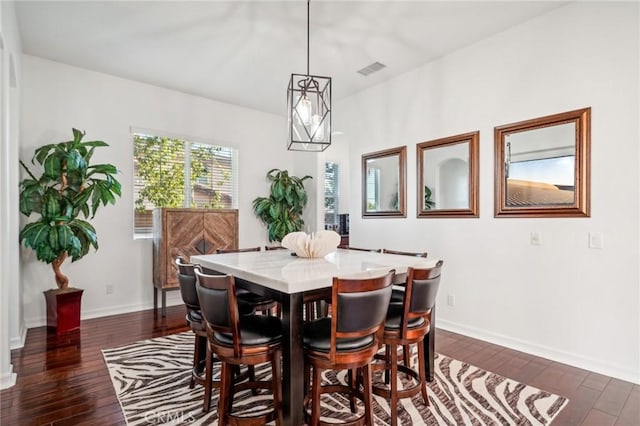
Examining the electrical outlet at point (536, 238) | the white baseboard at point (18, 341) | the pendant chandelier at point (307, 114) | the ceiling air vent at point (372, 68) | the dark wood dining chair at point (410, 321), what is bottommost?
the white baseboard at point (18, 341)

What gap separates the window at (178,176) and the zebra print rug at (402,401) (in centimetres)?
244

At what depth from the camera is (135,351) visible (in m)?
3.17

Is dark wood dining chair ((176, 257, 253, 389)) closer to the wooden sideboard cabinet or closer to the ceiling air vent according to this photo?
the wooden sideboard cabinet

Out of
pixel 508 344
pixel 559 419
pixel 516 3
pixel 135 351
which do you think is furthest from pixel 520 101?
pixel 135 351

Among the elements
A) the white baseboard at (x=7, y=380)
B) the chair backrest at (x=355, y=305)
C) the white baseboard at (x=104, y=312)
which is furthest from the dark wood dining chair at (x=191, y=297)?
the white baseboard at (x=104, y=312)

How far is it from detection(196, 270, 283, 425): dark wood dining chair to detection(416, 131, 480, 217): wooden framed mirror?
2.68 m

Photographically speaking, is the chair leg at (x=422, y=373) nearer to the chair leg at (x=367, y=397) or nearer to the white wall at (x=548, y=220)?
the chair leg at (x=367, y=397)

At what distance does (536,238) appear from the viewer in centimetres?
317

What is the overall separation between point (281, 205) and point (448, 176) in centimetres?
281

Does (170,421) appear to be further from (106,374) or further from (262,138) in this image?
(262,138)

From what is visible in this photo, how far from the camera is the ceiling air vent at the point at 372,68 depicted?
4.14 meters

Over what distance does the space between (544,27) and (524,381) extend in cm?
307

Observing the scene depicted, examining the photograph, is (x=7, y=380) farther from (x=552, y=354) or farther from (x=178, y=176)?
(x=552, y=354)

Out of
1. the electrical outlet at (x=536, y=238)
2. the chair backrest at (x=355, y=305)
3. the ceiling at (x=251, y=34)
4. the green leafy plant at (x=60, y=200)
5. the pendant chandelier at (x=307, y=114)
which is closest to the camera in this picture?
the chair backrest at (x=355, y=305)
